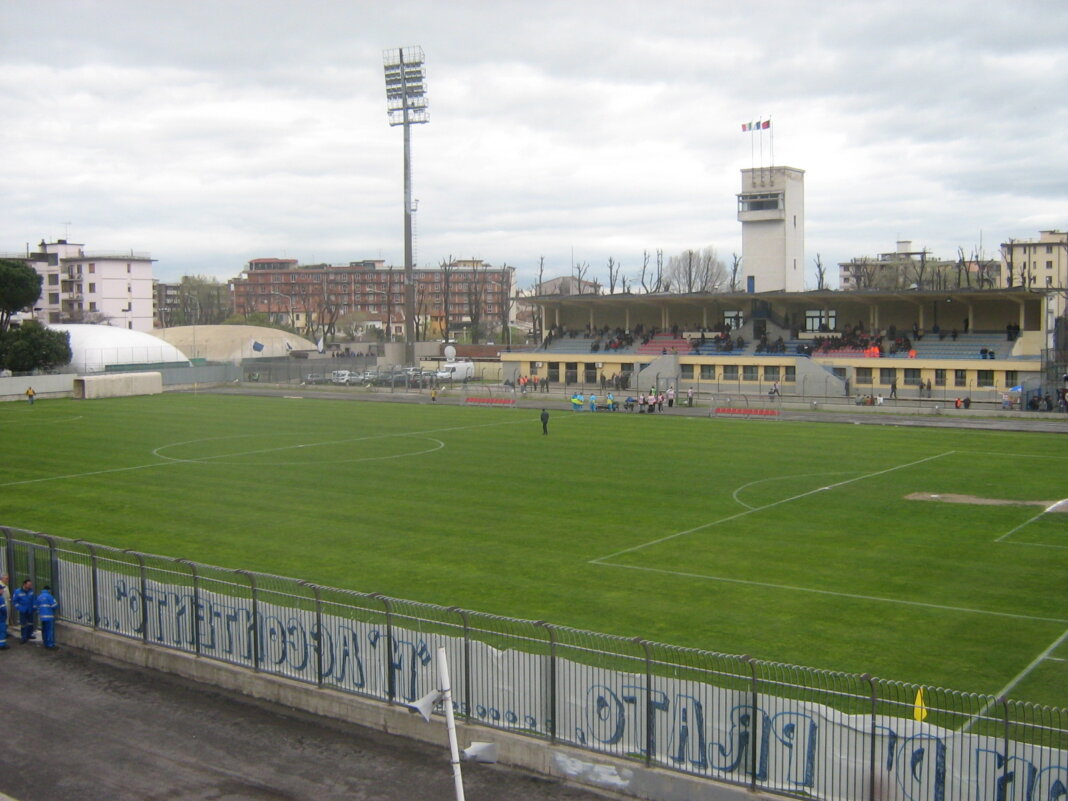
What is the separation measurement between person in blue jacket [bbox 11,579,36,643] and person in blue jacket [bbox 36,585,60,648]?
299 millimetres

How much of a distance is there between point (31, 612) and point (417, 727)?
373 inches

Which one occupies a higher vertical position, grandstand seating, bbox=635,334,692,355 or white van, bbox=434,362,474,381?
grandstand seating, bbox=635,334,692,355

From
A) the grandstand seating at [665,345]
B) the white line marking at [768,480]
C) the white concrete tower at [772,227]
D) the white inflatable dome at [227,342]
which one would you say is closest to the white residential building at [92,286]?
the white inflatable dome at [227,342]

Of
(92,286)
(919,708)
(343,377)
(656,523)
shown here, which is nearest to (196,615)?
(919,708)

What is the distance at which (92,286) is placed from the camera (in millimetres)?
134750

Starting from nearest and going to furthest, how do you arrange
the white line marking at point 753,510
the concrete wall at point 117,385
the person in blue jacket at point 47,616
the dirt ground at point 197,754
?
the dirt ground at point 197,754 < the person in blue jacket at point 47,616 < the white line marking at point 753,510 < the concrete wall at point 117,385

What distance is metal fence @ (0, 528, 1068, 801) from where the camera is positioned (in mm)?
12320

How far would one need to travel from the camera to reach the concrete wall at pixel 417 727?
1373 centimetres

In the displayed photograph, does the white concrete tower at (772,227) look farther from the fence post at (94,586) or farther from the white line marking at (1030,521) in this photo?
the fence post at (94,586)

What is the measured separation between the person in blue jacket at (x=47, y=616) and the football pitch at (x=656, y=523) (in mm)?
6235

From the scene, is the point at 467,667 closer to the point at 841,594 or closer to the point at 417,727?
the point at 417,727

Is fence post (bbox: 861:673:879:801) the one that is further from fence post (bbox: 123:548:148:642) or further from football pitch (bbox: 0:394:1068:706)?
fence post (bbox: 123:548:148:642)

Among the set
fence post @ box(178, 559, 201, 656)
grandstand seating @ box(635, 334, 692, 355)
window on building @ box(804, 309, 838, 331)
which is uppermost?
window on building @ box(804, 309, 838, 331)

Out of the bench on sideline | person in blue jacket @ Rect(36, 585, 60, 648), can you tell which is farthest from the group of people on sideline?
the bench on sideline
